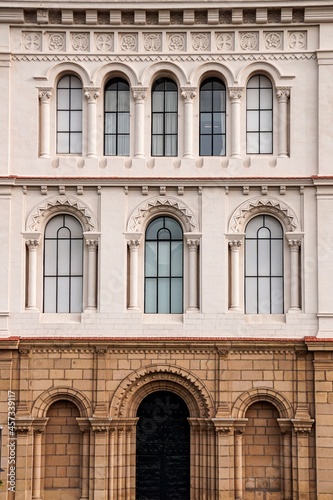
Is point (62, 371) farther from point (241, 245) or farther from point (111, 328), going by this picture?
point (241, 245)

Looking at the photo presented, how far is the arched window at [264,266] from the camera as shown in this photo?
34.6 m

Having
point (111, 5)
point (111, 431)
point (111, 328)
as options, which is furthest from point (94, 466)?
point (111, 5)

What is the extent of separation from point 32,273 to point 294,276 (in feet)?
24.4

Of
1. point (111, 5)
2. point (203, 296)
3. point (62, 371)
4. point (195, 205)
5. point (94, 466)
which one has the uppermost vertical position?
point (111, 5)

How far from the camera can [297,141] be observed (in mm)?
34656

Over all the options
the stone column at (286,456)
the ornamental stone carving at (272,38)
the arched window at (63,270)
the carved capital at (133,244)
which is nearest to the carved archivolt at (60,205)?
the arched window at (63,270)

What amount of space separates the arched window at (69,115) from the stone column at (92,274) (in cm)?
279

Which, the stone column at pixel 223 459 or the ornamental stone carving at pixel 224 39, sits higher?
the ornamental stone carving at pixel 224 39

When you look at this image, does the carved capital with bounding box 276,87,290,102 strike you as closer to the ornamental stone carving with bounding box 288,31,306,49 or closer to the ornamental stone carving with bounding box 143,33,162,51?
the ornamental stone carving with bounding box 288,31,306,49

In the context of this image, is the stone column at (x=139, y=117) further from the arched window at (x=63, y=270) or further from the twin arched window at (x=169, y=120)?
the arched window at (x=63, y=270)

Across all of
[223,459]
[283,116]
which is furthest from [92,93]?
[223,459]

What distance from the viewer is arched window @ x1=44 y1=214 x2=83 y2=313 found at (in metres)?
34.7

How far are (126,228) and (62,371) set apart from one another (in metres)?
4.42

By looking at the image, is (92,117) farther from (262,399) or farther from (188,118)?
(262,399)
